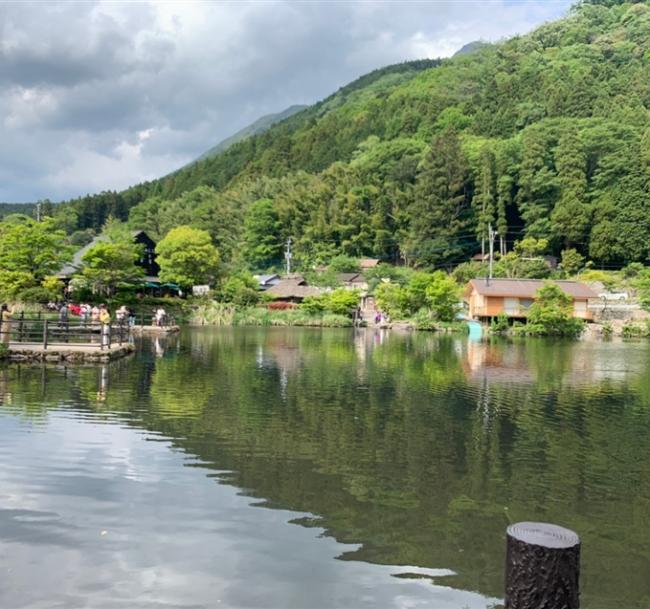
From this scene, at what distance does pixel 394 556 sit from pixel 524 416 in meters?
6.52

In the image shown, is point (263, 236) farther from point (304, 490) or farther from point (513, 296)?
point (304, 490)

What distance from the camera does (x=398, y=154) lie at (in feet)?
233

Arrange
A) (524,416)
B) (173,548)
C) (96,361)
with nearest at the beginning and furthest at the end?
1. (173,548)
2. (524,416)
3. (96,361)

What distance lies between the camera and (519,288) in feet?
132

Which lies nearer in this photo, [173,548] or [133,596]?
[133,596]

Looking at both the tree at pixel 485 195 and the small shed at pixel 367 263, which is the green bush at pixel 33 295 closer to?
the small shed at pixel 367 263

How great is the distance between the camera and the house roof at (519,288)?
1561 inches

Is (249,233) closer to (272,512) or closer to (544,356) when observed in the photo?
(544,356)

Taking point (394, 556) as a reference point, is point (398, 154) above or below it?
above

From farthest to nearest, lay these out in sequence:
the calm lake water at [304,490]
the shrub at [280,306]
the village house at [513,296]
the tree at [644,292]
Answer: the shrub at [280,306] → the village house at [513,296] → the tree at [644,292] → the calm lake water at [304,490]

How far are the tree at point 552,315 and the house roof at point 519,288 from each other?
255 cm

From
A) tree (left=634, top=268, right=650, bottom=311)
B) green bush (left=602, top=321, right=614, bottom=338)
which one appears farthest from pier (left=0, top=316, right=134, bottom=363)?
tree (left=634, top=268, right=650, bottom=311)

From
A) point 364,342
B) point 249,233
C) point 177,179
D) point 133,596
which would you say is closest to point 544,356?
point 364,342

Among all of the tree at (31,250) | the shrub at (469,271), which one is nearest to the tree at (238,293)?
the tree at (31,250)
